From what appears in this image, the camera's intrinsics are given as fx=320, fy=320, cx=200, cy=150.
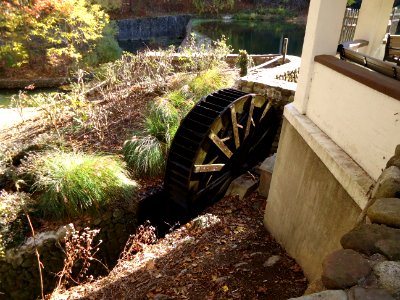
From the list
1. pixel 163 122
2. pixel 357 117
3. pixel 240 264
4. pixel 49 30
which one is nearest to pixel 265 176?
pixel 240 264

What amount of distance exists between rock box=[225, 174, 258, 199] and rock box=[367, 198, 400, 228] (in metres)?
4.53

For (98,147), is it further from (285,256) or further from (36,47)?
(36,47)

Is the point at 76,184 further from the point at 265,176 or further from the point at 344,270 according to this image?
the point at 344,270

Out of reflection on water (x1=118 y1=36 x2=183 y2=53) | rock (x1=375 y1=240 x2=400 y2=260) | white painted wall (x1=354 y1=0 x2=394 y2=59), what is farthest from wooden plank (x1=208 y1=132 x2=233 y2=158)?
reflection on water (x1=118 y1=36 x2=183 y2=53)

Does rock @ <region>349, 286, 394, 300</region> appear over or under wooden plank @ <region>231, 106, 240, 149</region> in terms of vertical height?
over

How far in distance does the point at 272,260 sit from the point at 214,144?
2540 millimetres

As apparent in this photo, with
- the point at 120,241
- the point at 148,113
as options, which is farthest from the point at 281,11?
the point at 120,241

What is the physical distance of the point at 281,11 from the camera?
30.6 m

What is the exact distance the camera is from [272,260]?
3.84 m

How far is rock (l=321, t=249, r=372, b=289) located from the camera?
3.85 feet

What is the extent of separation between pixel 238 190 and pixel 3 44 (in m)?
14.2

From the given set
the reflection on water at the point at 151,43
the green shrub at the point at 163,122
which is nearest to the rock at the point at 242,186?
the green shrub at the point at 163,122

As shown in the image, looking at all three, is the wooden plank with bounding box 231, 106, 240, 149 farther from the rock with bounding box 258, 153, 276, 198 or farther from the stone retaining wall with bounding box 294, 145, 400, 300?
the stone retaining wall with bounding box 294, 145, 400, 300

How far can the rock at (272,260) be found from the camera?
148 inches
